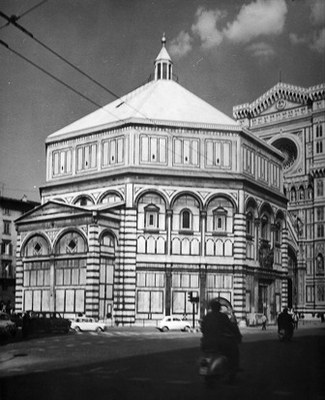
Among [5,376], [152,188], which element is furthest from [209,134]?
[5,376]

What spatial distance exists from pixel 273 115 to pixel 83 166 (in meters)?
19.3

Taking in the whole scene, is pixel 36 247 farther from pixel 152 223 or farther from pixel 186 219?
pixel 186 219

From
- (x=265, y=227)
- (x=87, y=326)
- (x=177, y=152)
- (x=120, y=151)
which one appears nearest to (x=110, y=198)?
(x=120, y=151)

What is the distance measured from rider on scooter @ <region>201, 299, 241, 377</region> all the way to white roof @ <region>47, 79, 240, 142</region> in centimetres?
2751

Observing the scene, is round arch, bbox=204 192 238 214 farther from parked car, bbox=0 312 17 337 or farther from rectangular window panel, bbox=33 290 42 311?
parked car, bbox=0 312 17 337

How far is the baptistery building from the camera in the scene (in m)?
36.7

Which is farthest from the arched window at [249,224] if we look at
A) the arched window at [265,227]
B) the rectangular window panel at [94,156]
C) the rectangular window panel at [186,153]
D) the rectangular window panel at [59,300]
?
the rectangular window panel at [59,300]

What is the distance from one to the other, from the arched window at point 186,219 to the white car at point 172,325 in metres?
6.28

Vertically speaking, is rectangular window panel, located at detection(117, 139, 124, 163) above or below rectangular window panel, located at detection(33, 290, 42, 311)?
above

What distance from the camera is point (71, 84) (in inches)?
736

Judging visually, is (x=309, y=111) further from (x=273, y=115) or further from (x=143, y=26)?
(x=143, y=26)

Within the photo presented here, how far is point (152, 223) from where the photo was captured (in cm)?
3806

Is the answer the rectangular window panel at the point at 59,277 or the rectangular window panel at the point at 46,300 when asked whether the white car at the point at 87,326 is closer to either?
the rectangular window panel at the point at 59,277

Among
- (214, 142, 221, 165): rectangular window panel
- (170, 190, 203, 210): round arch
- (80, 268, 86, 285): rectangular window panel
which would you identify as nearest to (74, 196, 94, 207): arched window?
(170, 190, 203, 210): round arch
